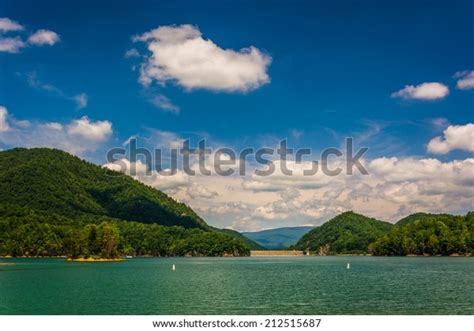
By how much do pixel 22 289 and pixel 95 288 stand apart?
29.8ft

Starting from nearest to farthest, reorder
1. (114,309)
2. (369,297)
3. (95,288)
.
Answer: (114,309) < (369,297) < (95,288)

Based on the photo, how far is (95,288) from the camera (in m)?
73.9
